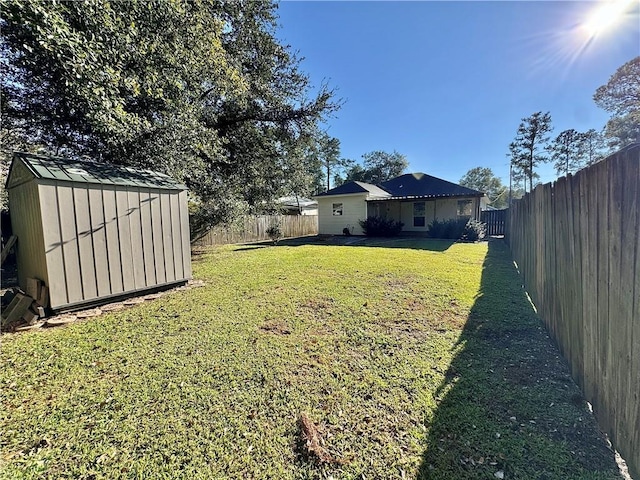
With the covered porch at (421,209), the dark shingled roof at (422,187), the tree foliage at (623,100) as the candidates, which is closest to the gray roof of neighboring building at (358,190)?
the covered porch at (421,209)

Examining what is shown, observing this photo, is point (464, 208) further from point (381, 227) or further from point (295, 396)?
point (295, 396)

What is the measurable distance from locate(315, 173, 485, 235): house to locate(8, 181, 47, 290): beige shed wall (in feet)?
48.1

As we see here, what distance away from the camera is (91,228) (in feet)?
13.9

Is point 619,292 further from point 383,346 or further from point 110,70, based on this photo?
point 110,70

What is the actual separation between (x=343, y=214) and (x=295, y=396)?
16.2m

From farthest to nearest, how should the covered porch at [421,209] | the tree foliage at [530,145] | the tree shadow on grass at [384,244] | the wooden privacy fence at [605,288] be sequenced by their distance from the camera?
1. the tree foliage at [530,145]
2. the covered porch at [421,209]
3. the tree shadow on grass at [384,244]
4. the wooden privacy fence at [605,288]

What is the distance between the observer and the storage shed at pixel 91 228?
12.7 feet

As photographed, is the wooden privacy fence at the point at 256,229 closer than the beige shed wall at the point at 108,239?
No

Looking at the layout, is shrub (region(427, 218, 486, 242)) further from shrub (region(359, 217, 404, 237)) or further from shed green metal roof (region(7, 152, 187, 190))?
shed green metal roof (region(7, 152, 187, 190))

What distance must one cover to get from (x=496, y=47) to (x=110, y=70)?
33.9 ft

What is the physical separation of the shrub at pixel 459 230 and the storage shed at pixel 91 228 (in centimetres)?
1299

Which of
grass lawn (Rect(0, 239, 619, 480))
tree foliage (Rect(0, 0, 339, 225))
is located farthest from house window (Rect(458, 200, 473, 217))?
grass lawn (Rect(0, 239, 619, 480))

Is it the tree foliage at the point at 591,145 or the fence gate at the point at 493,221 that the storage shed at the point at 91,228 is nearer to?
the fence gate at the point at 493,221

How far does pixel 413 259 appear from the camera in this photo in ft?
27.8
